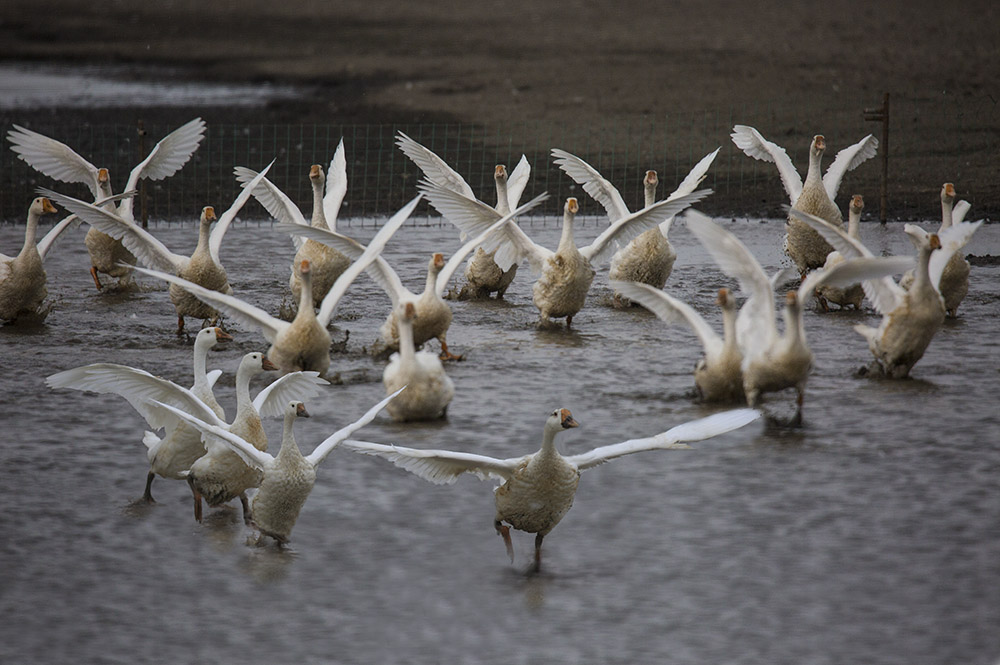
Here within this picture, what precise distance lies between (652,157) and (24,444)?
12.8 meters

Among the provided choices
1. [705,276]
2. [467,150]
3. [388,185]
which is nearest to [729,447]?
[705,276]

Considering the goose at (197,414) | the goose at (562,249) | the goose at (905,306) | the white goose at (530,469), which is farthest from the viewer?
the goose at (562,249)

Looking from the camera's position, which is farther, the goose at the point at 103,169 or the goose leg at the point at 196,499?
the goose at the point at 103,169

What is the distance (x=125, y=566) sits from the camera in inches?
273

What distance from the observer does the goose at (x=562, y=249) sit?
1114 cm

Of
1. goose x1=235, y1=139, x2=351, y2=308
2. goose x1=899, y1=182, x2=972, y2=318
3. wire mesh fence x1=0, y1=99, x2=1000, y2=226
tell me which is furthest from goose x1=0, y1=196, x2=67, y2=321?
goose x1=899, y1=182, x2=972, y2=318

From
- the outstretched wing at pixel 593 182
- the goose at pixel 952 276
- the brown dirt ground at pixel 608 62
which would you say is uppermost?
the brown dirt ground at pixel 608 62

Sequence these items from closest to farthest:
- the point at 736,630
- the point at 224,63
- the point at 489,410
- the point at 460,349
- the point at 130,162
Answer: the point at 736,630 < the point at 489,410 < the point at 460,349 < the point at 130,162 < the point at 224,63

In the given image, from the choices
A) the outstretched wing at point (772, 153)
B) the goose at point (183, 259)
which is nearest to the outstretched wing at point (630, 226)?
the outstretched wing at point (772, 153)

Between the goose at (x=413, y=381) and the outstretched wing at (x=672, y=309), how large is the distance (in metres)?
1.39

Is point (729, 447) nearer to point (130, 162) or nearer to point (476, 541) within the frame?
point (476, 541)

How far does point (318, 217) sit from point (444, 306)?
2.36 m

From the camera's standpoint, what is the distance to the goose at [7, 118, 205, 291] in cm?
1254

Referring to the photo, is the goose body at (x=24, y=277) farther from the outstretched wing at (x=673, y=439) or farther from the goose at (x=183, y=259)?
the outstretched wing at (x=673, y=439)
